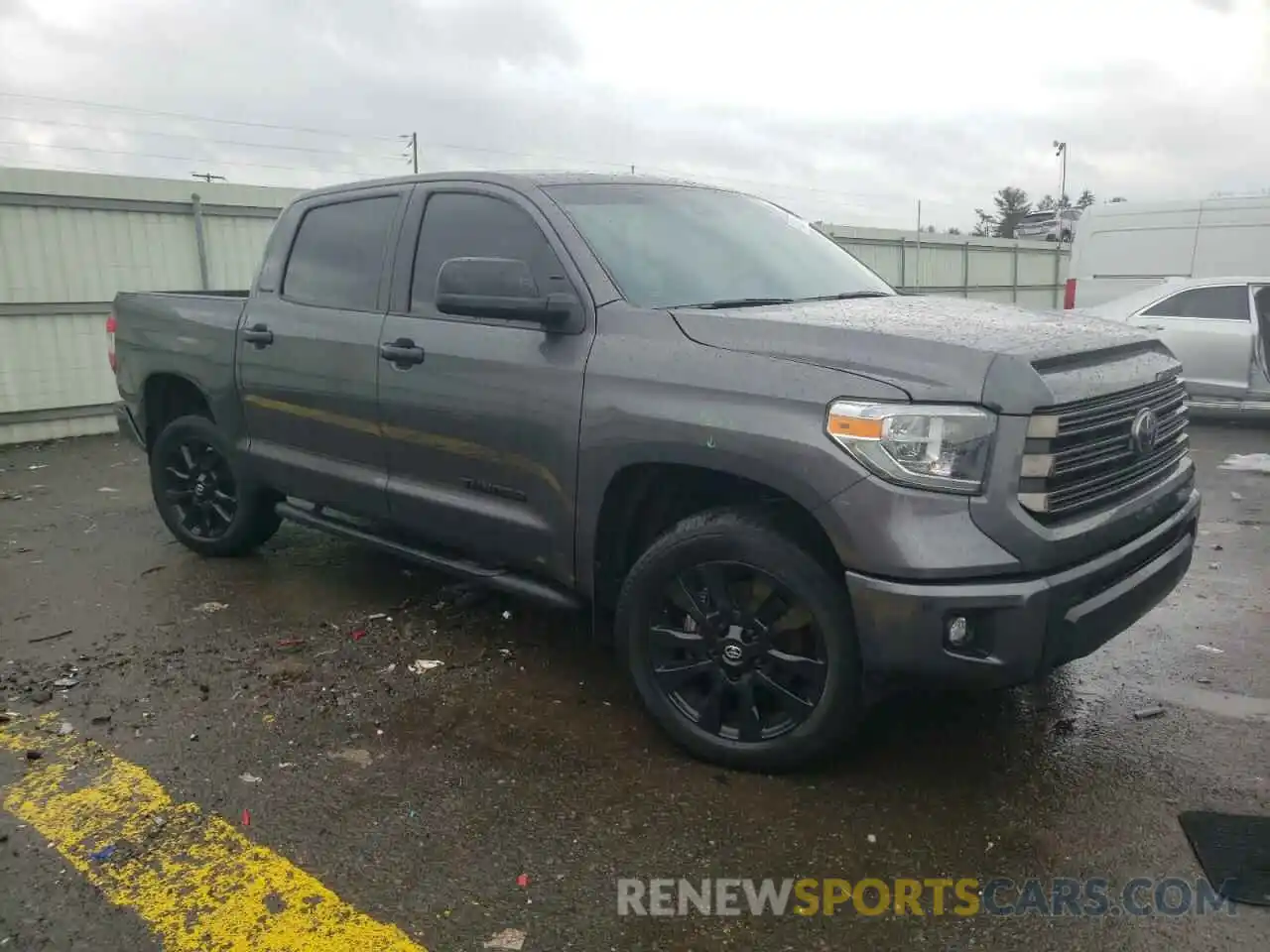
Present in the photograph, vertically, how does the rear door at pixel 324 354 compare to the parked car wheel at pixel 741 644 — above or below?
above

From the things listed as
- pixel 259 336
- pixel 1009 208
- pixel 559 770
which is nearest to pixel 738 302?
pixel 559 770

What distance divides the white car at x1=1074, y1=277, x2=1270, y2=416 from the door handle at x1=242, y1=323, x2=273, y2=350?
796 cm

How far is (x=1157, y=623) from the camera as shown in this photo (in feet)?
14.8

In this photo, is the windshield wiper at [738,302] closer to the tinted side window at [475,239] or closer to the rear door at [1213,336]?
the tinted side window at [475,239]

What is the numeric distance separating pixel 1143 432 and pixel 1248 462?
6.16 meters

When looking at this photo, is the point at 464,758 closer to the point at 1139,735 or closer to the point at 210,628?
the point at 210,628

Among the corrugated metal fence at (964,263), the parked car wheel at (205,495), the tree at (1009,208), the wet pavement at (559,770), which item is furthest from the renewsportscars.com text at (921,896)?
the tree at (1009,208)

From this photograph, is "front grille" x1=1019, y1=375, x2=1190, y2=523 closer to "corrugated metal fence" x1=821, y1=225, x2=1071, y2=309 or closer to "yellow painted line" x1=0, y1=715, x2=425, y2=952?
"yellow painted line" x1=0, y1=715, x2=425, y2=952

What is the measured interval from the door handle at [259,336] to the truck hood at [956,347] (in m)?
2.31

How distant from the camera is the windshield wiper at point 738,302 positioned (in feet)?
11.5

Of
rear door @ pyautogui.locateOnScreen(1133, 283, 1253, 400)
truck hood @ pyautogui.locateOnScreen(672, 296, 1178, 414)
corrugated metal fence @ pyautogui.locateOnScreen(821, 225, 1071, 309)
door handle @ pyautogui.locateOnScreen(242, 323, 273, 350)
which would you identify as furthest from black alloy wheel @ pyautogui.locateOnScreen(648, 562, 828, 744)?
corrugated metal fence @ pyautogui.locateOnScreen(821, 225, 1071, 309)

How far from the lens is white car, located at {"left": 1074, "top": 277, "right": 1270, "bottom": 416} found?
941 centimetres

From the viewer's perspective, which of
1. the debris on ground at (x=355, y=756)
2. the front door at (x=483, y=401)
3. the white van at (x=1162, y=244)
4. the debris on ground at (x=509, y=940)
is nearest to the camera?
the debris on ground at (x=509, y=940)

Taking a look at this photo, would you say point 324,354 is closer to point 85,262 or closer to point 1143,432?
point 1143,432
